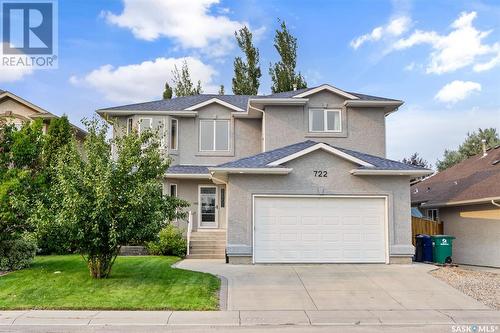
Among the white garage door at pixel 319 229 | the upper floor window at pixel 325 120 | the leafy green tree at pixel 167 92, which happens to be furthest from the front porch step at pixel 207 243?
the leafy green tree at pixel 167 92

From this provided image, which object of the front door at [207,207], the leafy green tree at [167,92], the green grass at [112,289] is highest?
the leafy green tree at [167,92]

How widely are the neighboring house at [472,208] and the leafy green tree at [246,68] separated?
19883mm

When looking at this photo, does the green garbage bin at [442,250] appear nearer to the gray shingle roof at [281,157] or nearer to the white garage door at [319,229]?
the white garage door at [319,229]

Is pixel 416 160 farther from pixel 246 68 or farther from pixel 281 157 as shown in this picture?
pixel 281 157

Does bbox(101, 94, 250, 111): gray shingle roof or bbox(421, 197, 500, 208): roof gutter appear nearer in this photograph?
bbox(421, 197, 500, 208): roof gutter

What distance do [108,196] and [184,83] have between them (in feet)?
106

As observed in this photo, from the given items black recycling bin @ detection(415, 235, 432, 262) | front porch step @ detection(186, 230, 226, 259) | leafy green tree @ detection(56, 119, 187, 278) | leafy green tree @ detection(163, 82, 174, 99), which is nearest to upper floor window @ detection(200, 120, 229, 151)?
front porch step @ detection(186, 230, 226, 259)

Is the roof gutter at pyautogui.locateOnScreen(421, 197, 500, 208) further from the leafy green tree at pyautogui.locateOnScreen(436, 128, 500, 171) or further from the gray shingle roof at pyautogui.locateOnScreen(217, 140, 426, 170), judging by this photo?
the leafy green tree at pyautogui.locateOnScreen(436, 128, 500, 171)

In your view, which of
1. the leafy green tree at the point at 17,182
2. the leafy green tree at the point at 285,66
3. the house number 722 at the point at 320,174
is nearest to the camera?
the leafy green tree at the point at 17,182

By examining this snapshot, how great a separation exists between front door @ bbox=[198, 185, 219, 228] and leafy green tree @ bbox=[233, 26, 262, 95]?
20.3 m

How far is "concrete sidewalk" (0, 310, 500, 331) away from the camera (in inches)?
343

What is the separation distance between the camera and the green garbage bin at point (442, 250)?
1680cm

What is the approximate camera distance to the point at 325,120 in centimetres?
2041

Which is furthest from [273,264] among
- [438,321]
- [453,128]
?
[453,128]
